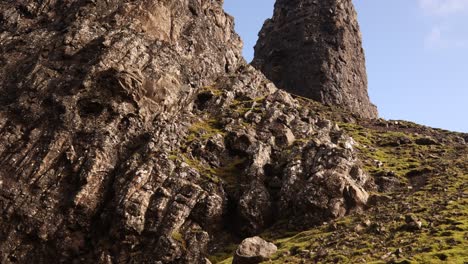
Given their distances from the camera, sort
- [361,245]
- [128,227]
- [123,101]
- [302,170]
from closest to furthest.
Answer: [361,245], [128,227], [302,170], [123,101]

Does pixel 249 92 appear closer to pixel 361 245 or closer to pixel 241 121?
pixel 241 121

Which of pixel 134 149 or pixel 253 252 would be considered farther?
pixel 134 149

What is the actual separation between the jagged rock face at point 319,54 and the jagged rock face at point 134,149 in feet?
143

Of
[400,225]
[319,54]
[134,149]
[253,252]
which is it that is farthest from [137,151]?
[319,54]

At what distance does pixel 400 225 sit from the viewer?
160ft

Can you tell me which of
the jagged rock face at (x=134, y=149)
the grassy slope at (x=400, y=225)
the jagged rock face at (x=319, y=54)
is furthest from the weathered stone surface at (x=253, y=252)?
the jagged rock face at (x=319, y=54)

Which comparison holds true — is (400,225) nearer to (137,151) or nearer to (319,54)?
(137,151)

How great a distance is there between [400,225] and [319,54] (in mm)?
90971

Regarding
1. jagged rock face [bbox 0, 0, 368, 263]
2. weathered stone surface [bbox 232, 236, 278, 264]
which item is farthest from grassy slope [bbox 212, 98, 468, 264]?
jagged rock face [bbox 0, 0, 368, 263]

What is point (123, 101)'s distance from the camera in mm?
71250

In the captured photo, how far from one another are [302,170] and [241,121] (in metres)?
19.0

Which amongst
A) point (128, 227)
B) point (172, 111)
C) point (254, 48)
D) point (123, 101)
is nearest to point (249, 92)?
point (172, 111)

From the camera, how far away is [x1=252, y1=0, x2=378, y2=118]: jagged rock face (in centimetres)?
13112

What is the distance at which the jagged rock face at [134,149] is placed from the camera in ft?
185
